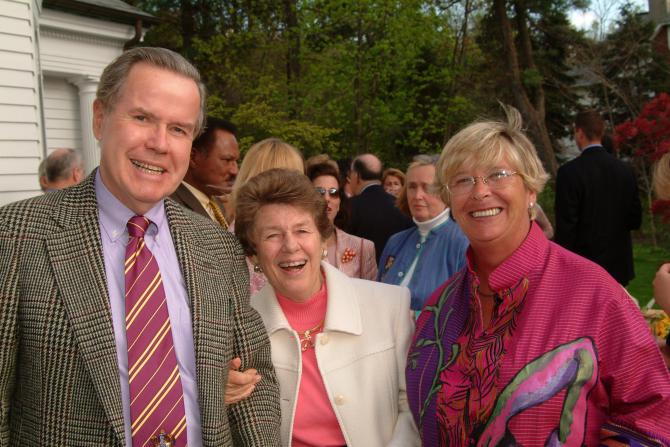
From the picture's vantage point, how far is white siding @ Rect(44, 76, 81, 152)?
11891 mm

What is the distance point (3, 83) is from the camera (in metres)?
7.80

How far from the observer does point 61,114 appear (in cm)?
1206

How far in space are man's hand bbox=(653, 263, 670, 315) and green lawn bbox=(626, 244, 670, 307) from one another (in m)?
6.79

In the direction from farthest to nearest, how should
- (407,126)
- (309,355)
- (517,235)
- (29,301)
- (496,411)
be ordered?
(407,126)
(309,355)
(517,235)
(496,411)
(29,301)

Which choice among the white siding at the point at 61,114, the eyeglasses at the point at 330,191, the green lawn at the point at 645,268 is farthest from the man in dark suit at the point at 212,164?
the white siding at the point at 61,114

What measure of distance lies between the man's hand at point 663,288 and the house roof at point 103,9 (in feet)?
35.3

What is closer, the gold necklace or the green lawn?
the gold necklace

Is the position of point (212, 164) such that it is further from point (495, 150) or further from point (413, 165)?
point (495, 150)

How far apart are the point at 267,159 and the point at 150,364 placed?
2.64 metres

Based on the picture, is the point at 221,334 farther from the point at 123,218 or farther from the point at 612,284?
the point at 612,284

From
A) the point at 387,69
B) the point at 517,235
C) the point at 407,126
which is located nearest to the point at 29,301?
the point at 517,235

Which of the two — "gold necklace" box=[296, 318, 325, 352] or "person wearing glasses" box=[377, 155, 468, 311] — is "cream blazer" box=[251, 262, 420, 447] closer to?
"gold necklace" box=[296, 318, 325, 352]

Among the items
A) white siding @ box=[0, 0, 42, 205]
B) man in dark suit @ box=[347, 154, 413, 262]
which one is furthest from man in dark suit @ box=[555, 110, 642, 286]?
white siding @ box=[0, 0, 42, 205]

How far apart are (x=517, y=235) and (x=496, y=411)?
666 mm
